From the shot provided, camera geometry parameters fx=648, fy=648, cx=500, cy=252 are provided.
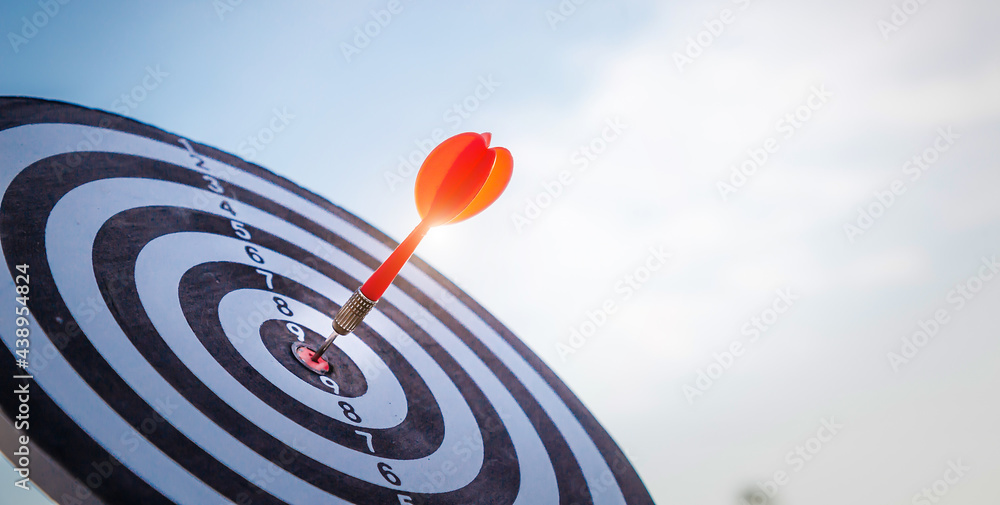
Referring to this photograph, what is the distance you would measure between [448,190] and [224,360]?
1.00 meters

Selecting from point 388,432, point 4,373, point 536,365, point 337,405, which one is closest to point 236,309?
point 337,405

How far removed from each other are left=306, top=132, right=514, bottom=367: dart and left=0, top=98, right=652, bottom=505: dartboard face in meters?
0.45

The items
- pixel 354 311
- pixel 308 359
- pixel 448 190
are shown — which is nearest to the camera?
pixel 448 190

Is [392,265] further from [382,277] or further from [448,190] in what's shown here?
[448,190]

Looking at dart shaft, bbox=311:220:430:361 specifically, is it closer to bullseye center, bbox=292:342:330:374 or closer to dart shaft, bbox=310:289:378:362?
dart shaft, bbox=310:289:378:362

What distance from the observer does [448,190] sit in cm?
221

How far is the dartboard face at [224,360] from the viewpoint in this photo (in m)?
1.76

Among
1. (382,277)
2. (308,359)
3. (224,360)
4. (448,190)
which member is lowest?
(224,360)

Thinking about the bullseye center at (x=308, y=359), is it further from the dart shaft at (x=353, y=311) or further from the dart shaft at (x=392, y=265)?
the dart shaft at (x=392, y=265)

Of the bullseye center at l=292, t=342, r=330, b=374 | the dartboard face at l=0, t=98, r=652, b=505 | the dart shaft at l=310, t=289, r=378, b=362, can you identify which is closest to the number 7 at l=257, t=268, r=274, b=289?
the dartboard face at l=0, t=98, r=652, b=505

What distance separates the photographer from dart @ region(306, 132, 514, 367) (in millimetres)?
2182

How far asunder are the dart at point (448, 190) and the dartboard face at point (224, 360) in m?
0.45

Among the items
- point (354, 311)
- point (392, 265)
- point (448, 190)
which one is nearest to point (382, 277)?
point (392, 265)

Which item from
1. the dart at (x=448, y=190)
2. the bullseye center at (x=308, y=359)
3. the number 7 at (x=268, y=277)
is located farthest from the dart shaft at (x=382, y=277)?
the number 7 at (x=268, y=277)
